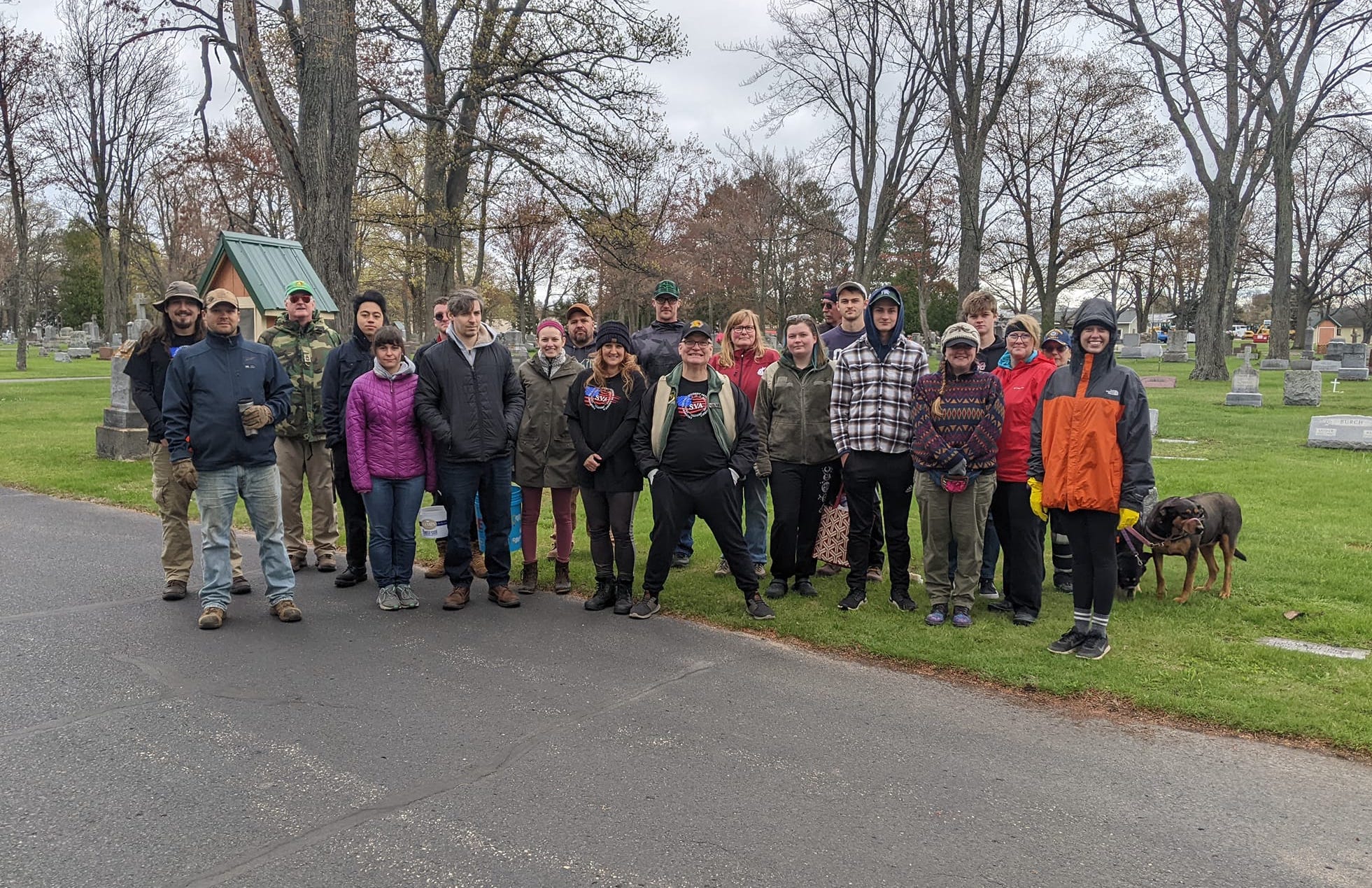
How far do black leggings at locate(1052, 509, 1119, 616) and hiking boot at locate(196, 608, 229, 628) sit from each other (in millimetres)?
5210

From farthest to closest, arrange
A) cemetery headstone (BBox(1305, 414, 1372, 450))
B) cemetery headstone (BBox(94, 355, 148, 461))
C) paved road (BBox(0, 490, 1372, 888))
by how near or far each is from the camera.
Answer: cemetery headstone (BBox(1305, 414, 1372, 450)) < cemetery headstone (BBox(94, 355, 148, 461)) < paved road (BBox(0, 490, 1372, 888))

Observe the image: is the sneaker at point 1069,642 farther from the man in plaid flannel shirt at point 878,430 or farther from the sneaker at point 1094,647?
the man in plaid flannel shirt at point 878,430

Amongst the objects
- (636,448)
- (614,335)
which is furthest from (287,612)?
(614,335)

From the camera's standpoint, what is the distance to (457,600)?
6.04 meters

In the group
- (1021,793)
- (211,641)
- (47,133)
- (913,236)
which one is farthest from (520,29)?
(913,236)

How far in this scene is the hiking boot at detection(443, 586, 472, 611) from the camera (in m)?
6.02

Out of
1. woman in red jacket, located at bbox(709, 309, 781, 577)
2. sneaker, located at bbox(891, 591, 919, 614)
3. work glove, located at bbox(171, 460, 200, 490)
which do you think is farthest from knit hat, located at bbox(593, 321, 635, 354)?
work glove, located at bbox(171, 460, 200, 490)

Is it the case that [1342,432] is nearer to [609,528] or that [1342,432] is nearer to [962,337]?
[962,337]

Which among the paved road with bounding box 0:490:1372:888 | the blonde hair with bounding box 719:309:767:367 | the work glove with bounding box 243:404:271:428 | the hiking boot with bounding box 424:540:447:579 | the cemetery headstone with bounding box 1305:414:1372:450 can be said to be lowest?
the paved road with bounding box 0:490:1372:888

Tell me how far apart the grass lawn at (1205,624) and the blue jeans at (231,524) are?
187 centimetres

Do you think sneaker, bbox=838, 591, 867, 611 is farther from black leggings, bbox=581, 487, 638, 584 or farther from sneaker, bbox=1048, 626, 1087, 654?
black leggings, bbox=581, 487, 638, 584

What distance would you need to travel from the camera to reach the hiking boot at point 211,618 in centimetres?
547

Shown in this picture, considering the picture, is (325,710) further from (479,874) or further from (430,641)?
(479,874)

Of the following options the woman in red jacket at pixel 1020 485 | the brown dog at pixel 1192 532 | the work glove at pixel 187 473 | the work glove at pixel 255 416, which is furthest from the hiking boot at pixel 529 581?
the brown dog at pixel 1192 532
